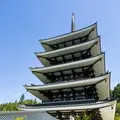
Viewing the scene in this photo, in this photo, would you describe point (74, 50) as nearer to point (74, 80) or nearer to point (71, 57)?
point (71, 57)

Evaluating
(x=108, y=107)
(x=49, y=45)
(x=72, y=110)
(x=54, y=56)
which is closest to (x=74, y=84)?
(x=72, y=110)

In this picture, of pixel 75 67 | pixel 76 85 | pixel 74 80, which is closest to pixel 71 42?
pixel 75 67

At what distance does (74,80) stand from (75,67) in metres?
2.06

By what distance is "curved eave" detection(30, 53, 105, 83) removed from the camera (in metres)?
16.8

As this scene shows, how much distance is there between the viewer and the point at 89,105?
13.6 metres

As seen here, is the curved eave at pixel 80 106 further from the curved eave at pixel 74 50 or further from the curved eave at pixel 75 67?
the curved eave at pixel 74 50

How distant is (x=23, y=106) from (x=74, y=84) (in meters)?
6.03

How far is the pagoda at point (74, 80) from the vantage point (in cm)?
1445

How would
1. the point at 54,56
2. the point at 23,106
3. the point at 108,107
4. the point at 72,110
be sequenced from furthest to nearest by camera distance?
the point at 54,56 → the point at 23,106 → the point at 72,110 → the point at 108,107

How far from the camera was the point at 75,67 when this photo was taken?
59.2 ft

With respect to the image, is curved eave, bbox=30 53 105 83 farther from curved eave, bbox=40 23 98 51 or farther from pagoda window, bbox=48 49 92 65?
curved eave, bbox=40 23 98 51

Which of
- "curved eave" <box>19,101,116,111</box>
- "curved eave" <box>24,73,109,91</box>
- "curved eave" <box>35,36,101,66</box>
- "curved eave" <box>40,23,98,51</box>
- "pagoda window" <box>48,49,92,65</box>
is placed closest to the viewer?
"curved eave" <box>19,101,116,111</box>

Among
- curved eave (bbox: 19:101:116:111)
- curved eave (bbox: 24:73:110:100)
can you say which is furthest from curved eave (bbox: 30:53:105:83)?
curved eave (bbox: 19:101:116:111)

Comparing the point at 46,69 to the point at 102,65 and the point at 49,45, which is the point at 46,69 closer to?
the point at 49,45
